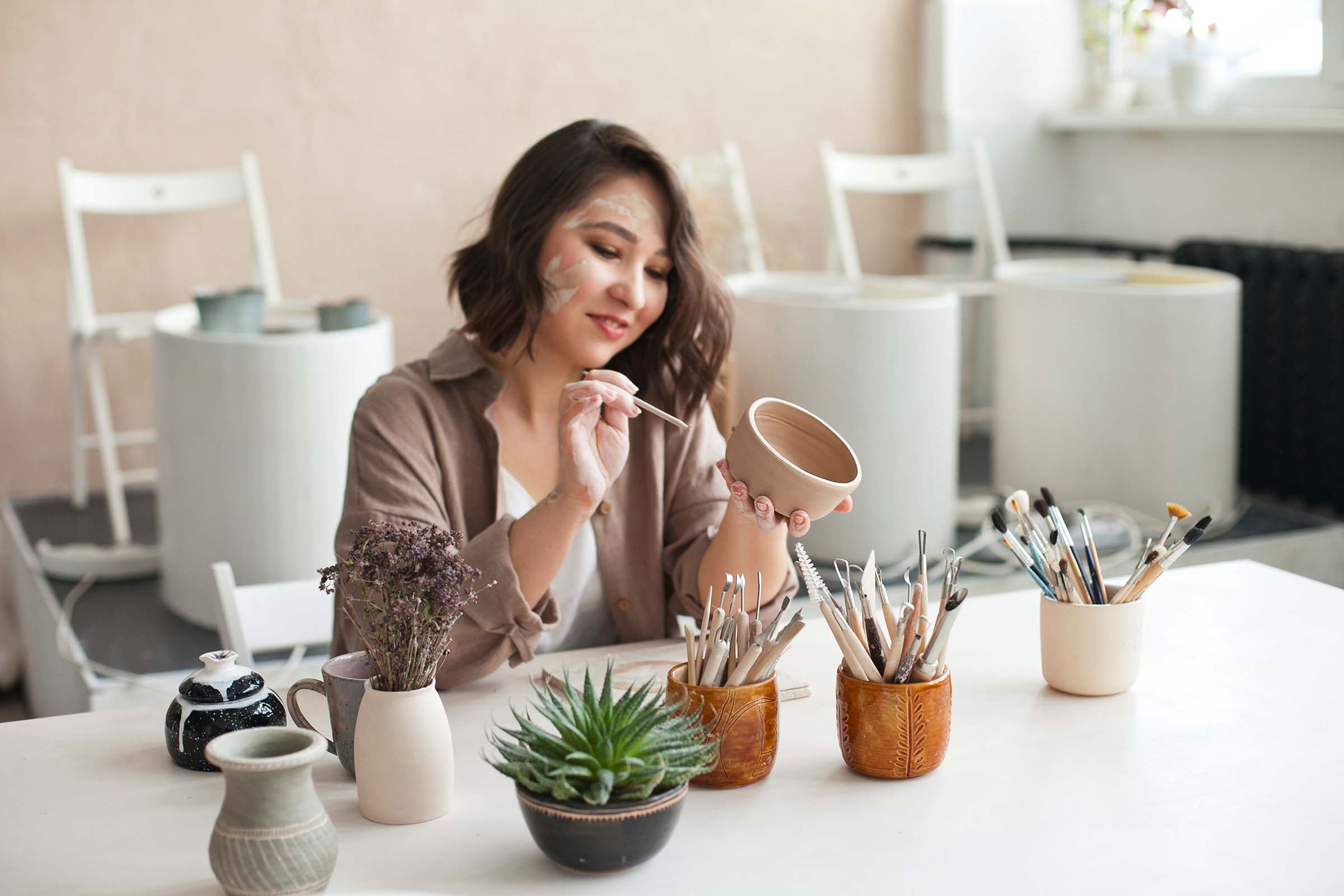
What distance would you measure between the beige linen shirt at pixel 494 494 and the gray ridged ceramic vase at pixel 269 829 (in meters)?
0.42

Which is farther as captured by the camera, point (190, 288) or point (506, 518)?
point (190, 288)

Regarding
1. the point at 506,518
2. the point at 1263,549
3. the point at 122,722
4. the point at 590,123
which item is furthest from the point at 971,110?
the point at 122,722

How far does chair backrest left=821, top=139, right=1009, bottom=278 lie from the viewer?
3.79m

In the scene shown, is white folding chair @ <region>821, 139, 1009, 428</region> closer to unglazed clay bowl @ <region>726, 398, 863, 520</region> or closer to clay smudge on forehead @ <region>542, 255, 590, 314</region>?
clay smudge on forehead @ <region>542, 255, 590, 314</region>

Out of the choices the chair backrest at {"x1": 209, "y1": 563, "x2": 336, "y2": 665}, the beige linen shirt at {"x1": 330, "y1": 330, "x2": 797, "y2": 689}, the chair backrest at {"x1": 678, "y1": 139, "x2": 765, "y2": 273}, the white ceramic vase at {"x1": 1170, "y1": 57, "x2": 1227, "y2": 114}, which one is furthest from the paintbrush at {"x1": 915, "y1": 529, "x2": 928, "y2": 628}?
the white ceramic vase at {"x1": 1170, "y1": 57, "x2": 1227, "y2": 114}

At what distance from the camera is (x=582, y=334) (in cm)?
143

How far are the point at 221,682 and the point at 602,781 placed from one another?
390 mm

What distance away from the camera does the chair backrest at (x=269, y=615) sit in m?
1.40

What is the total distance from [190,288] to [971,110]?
2367 millimetres

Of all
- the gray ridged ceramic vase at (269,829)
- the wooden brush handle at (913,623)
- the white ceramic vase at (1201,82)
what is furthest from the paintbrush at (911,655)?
the white ceramic vase at (1201,82)

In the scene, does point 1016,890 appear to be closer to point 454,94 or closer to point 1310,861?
point 1310,861

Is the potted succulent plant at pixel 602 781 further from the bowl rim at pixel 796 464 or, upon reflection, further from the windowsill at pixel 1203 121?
the windowsill at pixel 1203 121

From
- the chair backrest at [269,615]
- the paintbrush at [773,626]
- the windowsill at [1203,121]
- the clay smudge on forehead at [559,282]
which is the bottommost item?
the chair backrest at [269,615]

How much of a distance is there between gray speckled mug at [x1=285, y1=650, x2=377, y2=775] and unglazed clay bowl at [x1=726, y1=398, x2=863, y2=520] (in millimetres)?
325
